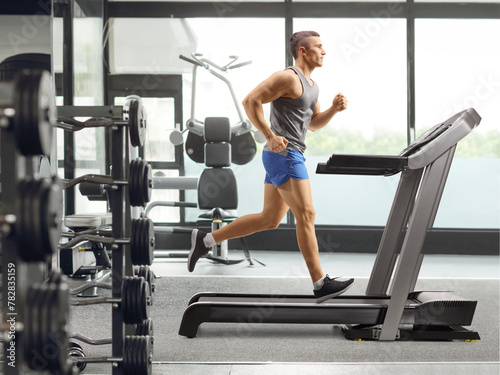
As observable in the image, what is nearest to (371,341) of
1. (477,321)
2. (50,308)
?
(477,321)

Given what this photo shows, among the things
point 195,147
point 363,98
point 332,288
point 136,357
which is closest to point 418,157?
point 332,288

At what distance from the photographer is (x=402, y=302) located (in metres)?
2.65

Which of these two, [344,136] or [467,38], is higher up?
[467,38]

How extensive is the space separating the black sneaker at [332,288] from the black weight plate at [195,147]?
296 cm

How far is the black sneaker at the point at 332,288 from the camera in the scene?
2.65m

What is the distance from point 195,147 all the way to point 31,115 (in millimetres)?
4377

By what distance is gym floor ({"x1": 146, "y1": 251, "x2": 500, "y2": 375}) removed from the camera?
2211 millimetres

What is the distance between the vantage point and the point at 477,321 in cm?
308

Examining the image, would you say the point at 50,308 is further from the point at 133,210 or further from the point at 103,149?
the point at 103,149

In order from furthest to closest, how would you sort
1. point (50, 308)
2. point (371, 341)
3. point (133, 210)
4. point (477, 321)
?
point (477, 321) → point (371, 341) → point (133, 210) → point (50, 308)

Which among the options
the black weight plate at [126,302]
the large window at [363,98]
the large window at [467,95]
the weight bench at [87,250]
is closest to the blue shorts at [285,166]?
the black weight plate at [126,302]

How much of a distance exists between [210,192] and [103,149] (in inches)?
67.8

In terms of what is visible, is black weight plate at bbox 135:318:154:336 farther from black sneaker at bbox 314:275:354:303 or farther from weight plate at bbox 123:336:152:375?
black sneaker at bbox 314:275:354:303

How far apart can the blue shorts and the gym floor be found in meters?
0.91
